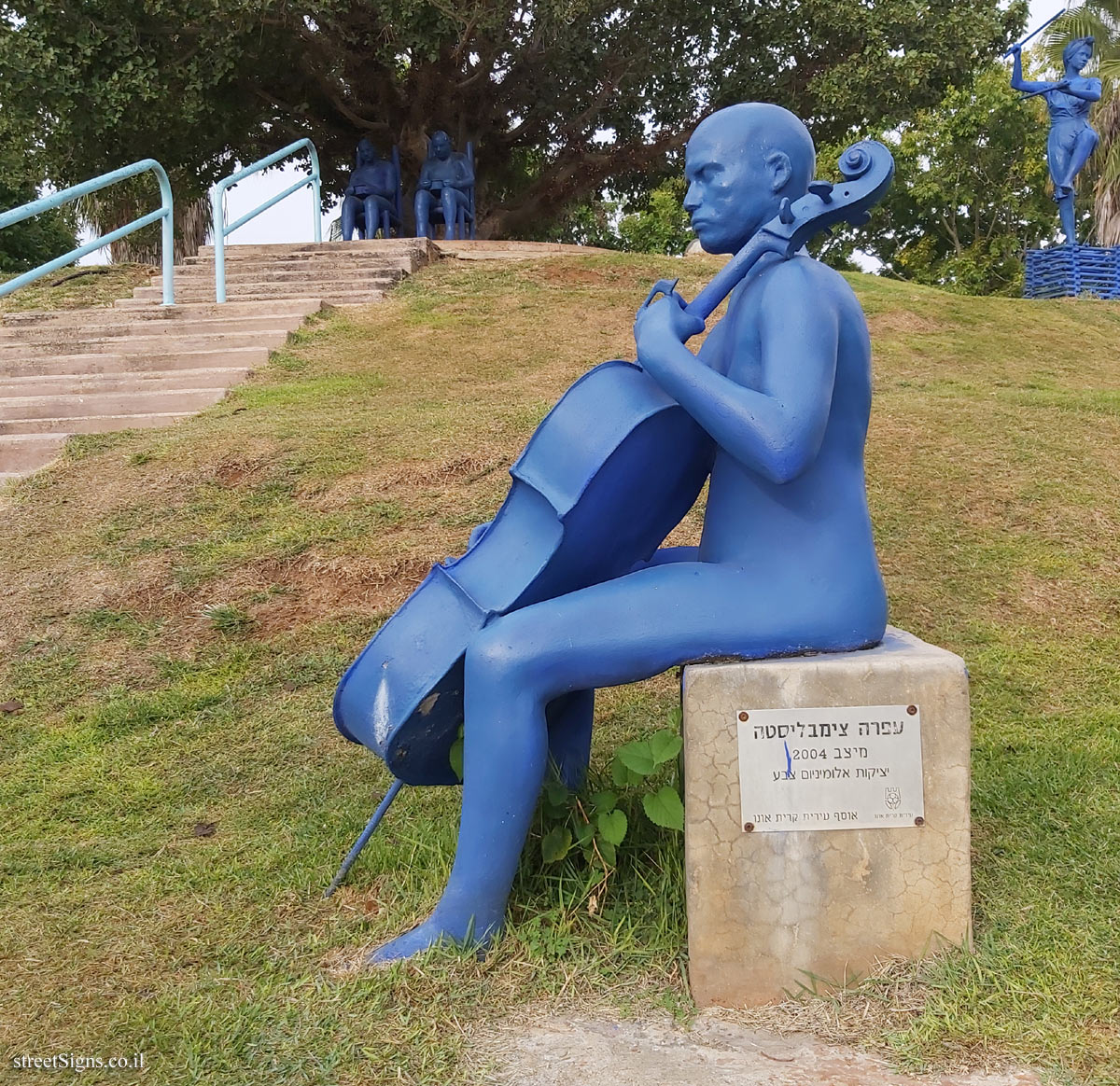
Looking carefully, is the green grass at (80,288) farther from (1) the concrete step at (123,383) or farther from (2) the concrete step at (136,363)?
(1) the concrete step at (123,383)

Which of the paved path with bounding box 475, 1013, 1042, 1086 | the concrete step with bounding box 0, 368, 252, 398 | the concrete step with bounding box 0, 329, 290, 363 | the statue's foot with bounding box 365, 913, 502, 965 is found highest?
the concrete step with bounding box 0, 329, 290, 363

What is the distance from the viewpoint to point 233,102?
14.0 m

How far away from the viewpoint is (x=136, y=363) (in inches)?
316

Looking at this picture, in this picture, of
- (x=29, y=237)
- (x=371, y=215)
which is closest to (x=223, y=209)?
(x=371, y=215)

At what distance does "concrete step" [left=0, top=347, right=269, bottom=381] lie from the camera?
8008 mm

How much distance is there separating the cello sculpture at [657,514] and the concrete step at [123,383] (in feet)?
19.5

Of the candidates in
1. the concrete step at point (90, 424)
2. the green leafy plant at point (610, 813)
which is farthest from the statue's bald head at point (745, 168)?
the concrete step at point (90, 424)

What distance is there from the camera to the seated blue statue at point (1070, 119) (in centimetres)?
1206

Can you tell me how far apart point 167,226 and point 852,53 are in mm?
9052

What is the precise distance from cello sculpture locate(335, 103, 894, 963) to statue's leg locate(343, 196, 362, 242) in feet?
43.0

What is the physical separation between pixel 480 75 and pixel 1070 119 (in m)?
7.16

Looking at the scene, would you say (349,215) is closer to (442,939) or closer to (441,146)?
(441,146)

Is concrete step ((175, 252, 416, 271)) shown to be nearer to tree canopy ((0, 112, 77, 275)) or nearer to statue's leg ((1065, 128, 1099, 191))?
statue's leg ((1065, 128, 1099, 191))

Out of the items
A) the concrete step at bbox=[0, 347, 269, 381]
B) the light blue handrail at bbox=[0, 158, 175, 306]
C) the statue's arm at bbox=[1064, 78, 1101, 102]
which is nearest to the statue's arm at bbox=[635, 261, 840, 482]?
the light blue handrail at bbox=[0, 158, 175, 306]
